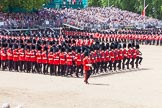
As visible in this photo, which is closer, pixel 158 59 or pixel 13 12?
pixel 158 59

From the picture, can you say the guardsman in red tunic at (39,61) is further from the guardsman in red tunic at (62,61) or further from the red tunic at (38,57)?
the guardsman in red tunic at (62,61)

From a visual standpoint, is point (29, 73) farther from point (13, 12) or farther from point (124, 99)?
point (13, 12)

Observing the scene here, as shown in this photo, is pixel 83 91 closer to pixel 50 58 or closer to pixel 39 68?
pixel 50 58

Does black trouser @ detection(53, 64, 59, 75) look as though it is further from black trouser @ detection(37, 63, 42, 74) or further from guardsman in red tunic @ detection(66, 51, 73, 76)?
black trouser @ detection(37, 63, 42, 74)

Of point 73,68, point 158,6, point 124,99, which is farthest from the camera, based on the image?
point 158,6

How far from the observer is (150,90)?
2302 centimetres

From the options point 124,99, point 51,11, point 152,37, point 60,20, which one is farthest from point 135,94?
point 51,11

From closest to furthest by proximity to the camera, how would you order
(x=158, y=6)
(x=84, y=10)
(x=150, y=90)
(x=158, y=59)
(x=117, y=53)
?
(x=150, y=90), (x=117, y=53), (x=158, y=59), (x=84, y=10), (x=158, y=6)

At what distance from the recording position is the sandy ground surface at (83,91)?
64.9ft

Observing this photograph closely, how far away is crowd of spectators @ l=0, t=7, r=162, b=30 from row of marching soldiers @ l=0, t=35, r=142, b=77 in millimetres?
24757

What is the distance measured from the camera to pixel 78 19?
241ft

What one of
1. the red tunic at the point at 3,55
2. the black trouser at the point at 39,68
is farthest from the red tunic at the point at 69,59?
the red tunic at the point at 3,55

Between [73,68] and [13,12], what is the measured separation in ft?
139

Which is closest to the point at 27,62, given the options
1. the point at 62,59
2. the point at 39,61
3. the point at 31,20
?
the point at 39,61
